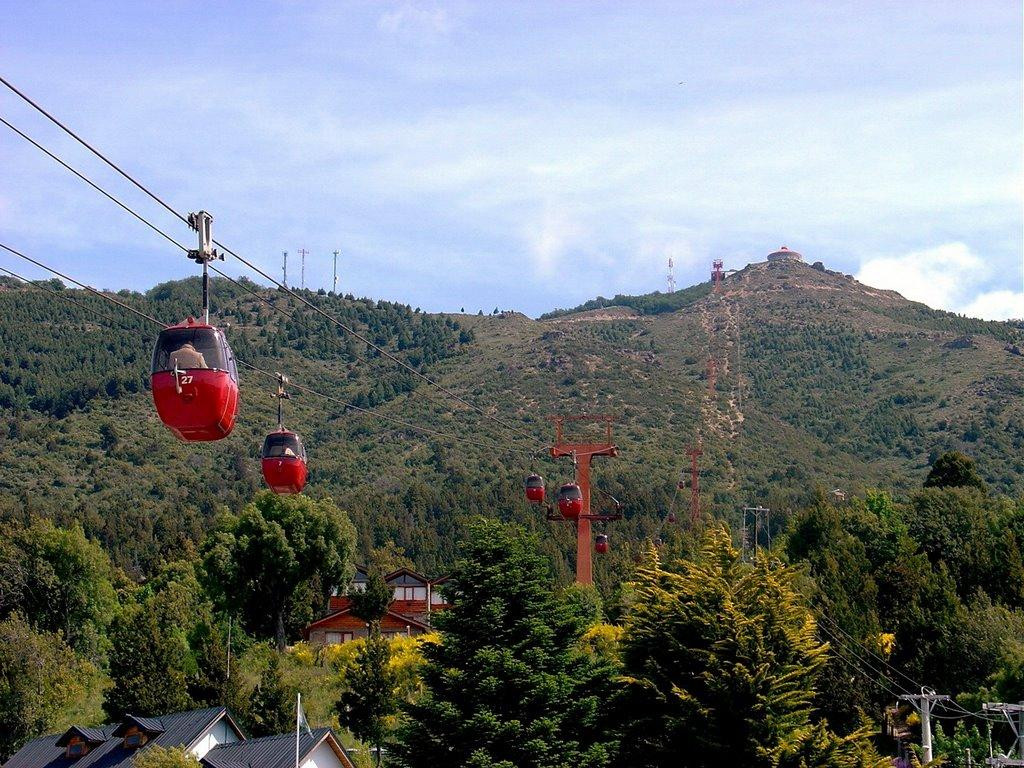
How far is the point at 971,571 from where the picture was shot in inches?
2238

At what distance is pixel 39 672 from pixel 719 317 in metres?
141

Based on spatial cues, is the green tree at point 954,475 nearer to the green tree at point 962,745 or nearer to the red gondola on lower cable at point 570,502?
the red gondola on lower cable at point 570,502

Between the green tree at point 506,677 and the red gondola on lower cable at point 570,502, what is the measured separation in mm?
11351

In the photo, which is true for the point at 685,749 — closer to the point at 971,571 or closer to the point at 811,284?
the point at 971,571

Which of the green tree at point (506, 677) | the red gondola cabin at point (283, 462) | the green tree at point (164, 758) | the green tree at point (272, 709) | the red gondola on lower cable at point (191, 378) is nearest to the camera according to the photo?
the red gondola on lower cable at point (191, 378)

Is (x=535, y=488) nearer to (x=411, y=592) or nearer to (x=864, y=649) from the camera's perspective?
(x=864, y=649)

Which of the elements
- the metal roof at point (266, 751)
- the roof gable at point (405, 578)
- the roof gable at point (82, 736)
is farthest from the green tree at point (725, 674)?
the roof gable at point (405, 578)

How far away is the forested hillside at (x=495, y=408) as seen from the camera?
374ft

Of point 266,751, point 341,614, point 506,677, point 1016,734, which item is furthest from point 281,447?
point 341,614

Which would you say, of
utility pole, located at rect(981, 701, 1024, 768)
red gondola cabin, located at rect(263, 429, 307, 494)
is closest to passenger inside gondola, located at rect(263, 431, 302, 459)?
red gondola cabin, located at rect(263, 429, 307, 494)

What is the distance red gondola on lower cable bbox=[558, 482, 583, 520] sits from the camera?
47906mm

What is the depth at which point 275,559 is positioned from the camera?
67.6m

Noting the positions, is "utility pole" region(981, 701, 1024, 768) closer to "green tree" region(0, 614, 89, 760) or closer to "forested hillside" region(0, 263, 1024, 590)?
"green tree" region(0, 614, 89, 760)

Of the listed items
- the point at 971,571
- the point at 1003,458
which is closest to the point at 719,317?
the point at 1003,458
